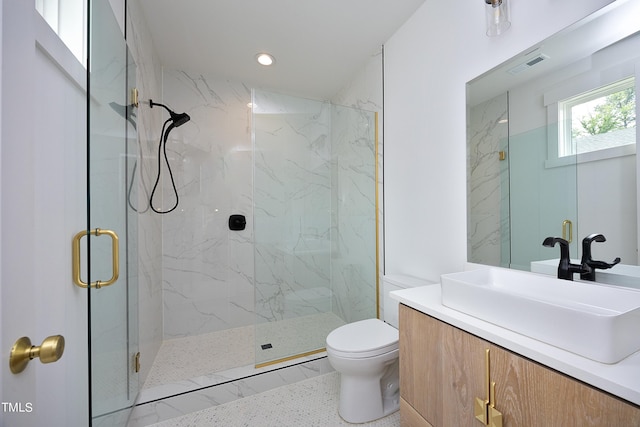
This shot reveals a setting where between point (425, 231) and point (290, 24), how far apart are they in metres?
1.74

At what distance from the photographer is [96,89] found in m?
0.99

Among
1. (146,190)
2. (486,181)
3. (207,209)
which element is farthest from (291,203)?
(486,181)

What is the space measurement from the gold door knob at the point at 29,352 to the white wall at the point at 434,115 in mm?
1668

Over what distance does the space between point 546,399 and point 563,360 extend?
0.13 meters

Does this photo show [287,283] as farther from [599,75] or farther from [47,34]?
[599,75]

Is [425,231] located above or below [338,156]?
below

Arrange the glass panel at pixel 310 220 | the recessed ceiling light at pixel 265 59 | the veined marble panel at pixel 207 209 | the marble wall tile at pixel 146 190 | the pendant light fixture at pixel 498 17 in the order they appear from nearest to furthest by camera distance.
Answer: the pendant light fixture at pixel 498 17
the marble wall tile at pixel 146 190
the glass panel at pixel 310 220
the recessed ceiling light at pixel 265 59
the veined marble panel at pixel 207 209

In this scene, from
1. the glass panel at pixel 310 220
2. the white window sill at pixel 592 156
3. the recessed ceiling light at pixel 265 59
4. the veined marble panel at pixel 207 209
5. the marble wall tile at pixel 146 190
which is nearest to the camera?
the white window sill at pixel 592 156

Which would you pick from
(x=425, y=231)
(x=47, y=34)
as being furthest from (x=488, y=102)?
(x=47, y=34)

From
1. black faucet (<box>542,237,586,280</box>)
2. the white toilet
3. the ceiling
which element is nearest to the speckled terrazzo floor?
the white toilet

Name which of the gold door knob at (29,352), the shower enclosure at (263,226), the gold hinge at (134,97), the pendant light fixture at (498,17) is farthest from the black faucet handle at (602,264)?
the gold hinge at (134,97)

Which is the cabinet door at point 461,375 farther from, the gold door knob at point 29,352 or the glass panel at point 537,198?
the gold door knob at point 29,352

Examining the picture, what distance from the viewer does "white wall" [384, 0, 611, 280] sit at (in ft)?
4.23

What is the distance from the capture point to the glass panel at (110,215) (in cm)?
98
